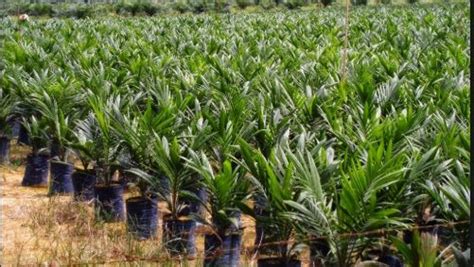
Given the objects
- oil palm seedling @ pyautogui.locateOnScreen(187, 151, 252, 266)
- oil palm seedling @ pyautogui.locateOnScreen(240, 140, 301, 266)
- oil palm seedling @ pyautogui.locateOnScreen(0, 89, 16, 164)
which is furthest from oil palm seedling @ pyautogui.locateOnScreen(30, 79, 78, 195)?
oil palm seedling @ pyautogui.locateOnScreen(240, 140, 301, 266)

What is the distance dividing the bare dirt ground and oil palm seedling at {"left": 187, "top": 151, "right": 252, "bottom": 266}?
0.08m

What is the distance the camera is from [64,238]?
354 centimetres

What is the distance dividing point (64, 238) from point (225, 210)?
107 cm

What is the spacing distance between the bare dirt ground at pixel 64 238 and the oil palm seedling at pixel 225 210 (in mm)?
79

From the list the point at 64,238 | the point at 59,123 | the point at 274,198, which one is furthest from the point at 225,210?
the point at 59,123

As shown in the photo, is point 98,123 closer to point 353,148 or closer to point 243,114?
point 243,114

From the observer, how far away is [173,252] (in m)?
3.26

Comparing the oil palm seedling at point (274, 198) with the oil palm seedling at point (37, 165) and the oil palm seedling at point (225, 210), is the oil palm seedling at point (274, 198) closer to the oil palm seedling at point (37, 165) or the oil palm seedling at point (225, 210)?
the oil palm seedling at point (225, 210)

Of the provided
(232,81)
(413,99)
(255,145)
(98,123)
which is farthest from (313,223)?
(232,81)

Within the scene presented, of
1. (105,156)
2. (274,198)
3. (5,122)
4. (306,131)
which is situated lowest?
(274,198)

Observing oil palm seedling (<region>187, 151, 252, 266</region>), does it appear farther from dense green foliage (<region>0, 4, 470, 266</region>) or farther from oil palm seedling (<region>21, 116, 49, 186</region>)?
oil palm seedling (<region>21, 116, 49, 186</region>)

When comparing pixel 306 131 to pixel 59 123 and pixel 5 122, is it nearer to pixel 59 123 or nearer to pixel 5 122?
pixel 59 123

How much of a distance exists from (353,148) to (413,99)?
1421 mm

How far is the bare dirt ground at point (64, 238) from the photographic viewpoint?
3.03 m
